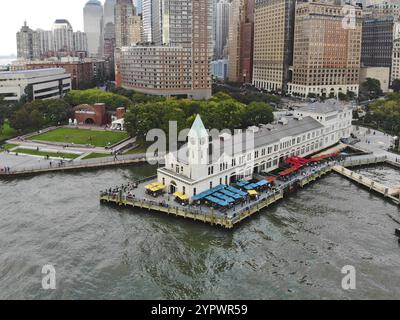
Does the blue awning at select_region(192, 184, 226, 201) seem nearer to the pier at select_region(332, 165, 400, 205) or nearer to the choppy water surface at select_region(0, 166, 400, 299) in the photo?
the choppy water surface at select_region(0, 166, 400, 299)

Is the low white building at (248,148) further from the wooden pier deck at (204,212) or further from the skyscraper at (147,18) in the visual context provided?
the skyscraper at (147,18)

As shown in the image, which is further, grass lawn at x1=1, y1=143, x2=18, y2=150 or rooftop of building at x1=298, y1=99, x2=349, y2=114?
grass lawn at x1=1, y1=143, x2=18, y2=150

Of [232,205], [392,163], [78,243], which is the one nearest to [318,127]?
[392,163]

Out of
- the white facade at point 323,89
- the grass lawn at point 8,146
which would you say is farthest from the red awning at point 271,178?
the white facade at point 323,89

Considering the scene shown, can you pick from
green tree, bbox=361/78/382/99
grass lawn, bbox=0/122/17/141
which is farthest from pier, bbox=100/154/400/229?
green tree, bbox=361/78/382/99

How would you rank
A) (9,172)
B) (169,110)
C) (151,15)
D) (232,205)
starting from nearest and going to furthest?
(232,205), (9,172), (169,110), (151,15)
